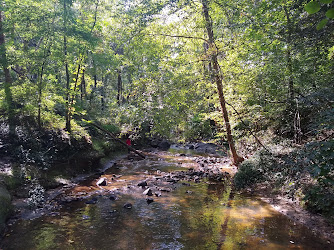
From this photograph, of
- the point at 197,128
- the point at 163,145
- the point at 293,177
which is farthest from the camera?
the point at 163,145

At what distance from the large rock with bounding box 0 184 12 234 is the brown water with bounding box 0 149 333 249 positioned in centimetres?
29

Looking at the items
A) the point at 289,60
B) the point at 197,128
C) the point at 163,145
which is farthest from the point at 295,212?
the point at 163,145

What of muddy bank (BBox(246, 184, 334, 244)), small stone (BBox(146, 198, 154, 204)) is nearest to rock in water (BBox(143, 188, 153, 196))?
small stone (BBox(146, 198, 154, 204))

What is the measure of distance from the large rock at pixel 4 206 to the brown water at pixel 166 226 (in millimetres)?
292

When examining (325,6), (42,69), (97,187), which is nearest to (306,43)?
(325,6)

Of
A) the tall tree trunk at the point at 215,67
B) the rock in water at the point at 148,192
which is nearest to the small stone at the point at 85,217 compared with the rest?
the rock in water at the point at 148,192

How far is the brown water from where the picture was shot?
5094 mm

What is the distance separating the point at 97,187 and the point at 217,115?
20.3 ft

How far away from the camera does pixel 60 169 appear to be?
10.5 m

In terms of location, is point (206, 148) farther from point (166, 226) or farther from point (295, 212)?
point (166, 226)

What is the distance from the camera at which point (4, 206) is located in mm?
6191

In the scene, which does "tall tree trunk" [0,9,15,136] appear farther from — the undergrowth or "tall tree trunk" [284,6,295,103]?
"tall tree trunk" [284,6,295,103]

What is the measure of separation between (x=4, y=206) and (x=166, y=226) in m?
4.40

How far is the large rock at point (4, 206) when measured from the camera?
5.72 meters
